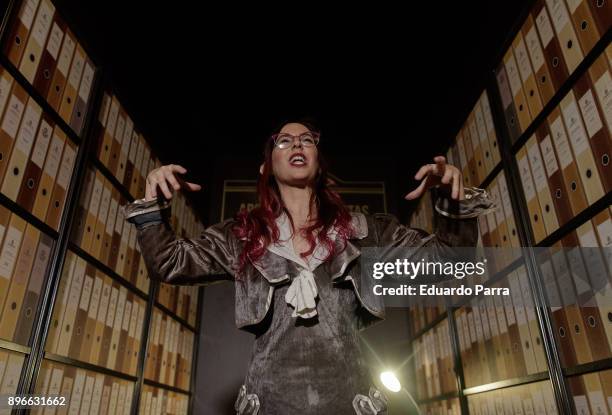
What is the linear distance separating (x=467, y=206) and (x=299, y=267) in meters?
0.33

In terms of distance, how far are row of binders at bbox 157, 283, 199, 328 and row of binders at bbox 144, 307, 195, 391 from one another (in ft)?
0.17

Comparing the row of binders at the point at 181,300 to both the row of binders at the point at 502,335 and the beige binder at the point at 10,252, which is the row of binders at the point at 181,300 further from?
the row of binders at the point at 502,335

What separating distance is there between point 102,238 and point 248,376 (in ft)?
3.32

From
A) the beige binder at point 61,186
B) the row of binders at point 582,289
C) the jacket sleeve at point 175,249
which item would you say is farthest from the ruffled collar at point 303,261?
the beige binder at point 61,186

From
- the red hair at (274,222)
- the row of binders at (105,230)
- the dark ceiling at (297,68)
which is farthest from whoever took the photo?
the dark ceiling at (297,68)

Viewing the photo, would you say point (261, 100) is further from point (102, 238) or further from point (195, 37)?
point (102, 238)

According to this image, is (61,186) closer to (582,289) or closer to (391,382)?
(391,382)

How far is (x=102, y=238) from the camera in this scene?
1587 mm

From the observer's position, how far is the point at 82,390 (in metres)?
1.41

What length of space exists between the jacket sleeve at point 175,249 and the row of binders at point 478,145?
39.9 inches

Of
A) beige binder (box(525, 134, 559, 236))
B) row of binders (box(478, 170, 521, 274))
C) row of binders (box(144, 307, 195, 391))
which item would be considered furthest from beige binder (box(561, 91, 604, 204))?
row of binders (box(144, 307, 195, 391))

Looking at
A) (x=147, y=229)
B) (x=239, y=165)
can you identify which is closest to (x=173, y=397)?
(x=239, y=165)

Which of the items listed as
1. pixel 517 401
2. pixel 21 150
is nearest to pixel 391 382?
pixel 517 401

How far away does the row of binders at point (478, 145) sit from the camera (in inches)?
60.8
